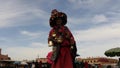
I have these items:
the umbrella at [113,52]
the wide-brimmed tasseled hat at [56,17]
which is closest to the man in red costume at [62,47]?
the wide-brimmed tasseled hat at [56,17]

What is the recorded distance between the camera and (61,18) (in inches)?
334

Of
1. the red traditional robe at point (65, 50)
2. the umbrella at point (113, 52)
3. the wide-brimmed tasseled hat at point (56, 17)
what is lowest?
the red traditional robe at point (65, 50)

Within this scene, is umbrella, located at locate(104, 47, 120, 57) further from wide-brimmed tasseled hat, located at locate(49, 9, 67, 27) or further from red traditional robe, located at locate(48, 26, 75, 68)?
red traditional robe, located at locate(48, 26, 75, 68)

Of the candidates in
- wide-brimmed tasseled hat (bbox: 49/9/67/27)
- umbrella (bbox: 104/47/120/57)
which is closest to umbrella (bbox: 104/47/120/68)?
umbrella (bbox: 104/47/120/57)

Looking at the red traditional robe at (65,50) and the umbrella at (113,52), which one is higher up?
the umbrella at (113,52)

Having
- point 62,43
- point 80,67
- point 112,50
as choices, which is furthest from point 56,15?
point 80,67

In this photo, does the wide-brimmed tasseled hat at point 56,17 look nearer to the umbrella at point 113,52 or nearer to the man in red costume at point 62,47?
the man in red costume at point 62,47

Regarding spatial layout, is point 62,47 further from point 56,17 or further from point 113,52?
point 113,52

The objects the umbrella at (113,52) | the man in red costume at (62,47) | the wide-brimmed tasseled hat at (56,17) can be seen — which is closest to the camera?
the man in red costume at (62,47)

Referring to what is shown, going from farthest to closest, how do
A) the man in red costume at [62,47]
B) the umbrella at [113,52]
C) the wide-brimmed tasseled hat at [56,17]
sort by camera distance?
1. the umbrella at [113,52]
2. the wide-brimmed tasseled hat at [56,17]
3. the man in red costume at [62,47]

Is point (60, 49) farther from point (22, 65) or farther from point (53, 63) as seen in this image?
point (22, 65)

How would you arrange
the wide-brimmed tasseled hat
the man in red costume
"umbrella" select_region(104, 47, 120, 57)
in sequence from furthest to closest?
"umbrella" select_region(104, 47, 120, 57)
the wide-brimmed tasseled hat
the man in red costume

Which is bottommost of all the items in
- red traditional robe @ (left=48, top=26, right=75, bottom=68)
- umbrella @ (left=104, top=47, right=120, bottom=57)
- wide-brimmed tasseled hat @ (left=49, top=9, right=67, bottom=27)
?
red traditional robe @ (left=48, top=26, right=75, bottom=68)

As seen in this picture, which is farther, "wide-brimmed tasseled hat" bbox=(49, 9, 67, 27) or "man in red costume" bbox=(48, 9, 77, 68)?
"wide-brimmed tasseled hat" bbox=(49, 9, 67, 27)
